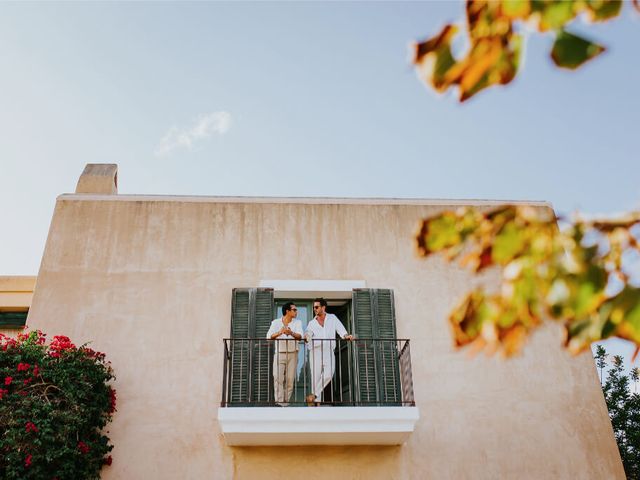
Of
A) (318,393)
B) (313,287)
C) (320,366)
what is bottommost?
(318,393)

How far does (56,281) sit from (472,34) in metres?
9.34

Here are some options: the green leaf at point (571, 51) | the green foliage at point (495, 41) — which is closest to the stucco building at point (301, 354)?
the green foliage at point (495, 41)

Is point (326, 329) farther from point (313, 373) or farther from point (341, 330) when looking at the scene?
point (313, 373)

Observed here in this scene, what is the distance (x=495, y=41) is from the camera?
2.00 meters

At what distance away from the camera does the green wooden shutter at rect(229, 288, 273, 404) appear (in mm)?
9016

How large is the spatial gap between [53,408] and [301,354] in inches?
136

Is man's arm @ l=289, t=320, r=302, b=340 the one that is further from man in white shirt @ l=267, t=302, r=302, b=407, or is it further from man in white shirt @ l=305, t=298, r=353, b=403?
man in white shirt @ l=305, t=298, r=353, b=403

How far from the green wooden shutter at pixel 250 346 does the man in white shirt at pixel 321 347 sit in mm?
639

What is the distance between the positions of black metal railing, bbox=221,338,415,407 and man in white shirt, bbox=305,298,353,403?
0.01 m

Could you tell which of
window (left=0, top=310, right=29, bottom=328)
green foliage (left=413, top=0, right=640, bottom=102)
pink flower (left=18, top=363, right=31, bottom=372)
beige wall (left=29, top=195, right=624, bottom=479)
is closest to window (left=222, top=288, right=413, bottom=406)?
beige wall (left=29, top=195, right=624, bottom=479)

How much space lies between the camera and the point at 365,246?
10594 millimetres

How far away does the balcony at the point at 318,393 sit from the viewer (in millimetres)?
8578

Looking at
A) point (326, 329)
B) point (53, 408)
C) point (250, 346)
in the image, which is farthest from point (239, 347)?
point (53, 408)

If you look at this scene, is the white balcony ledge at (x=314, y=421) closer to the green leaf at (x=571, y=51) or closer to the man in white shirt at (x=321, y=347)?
the man in white shirt at (x=321, y=347)
